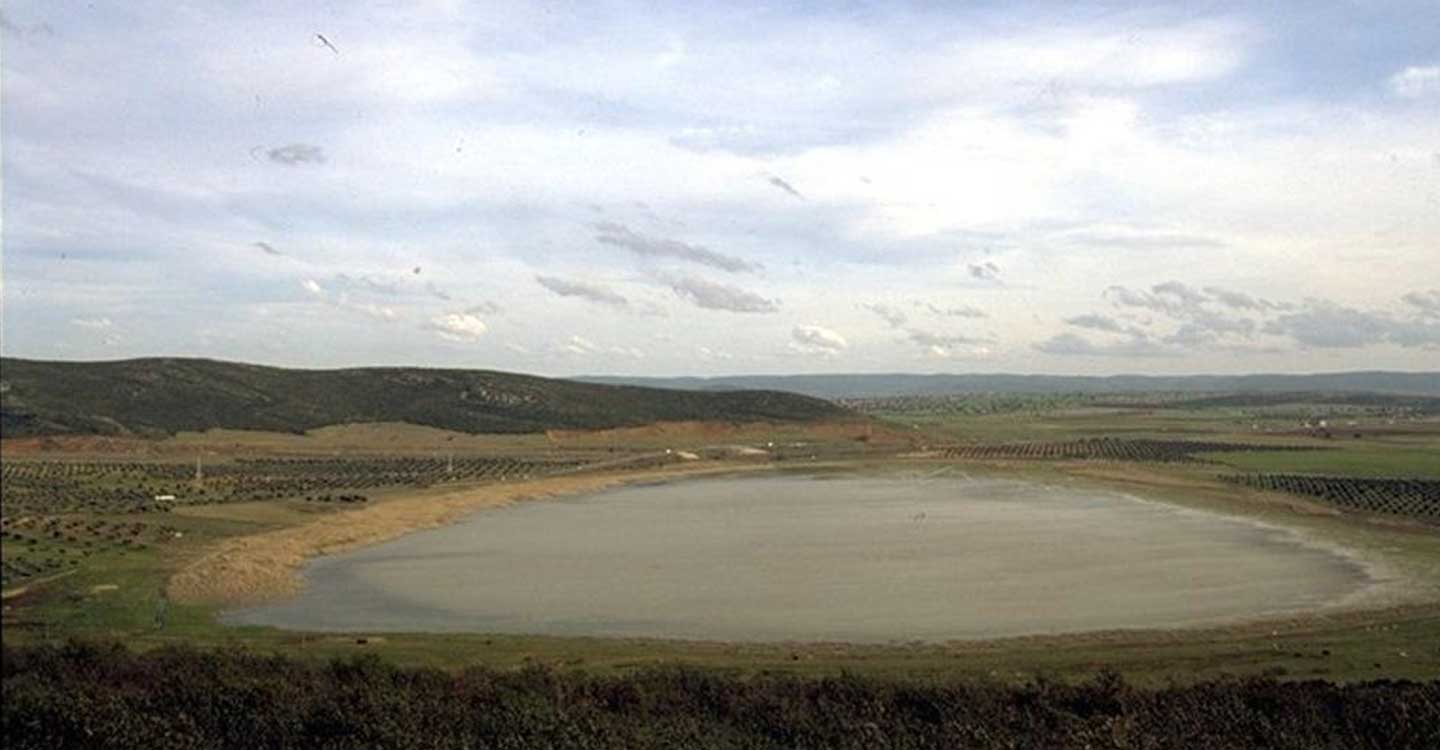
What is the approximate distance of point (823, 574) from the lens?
38.8m

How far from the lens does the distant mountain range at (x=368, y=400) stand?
5866 cm

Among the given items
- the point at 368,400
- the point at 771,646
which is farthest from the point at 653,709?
the point at 368,400

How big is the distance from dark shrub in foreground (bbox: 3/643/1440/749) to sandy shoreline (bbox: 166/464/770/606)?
1299cm

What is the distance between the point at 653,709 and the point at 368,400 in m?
93.2

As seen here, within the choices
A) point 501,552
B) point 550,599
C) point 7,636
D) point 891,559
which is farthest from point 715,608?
point 7,636

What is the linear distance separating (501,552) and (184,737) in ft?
97.5

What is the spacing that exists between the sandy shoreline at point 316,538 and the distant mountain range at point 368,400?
5.01m

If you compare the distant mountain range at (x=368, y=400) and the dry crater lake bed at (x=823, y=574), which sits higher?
the distant mountain range at (x=368, y=400)

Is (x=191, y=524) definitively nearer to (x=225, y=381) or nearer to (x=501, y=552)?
(x=501, y=552)

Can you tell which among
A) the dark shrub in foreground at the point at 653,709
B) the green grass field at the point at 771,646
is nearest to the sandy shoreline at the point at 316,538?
the green grass field at the point at 771,646

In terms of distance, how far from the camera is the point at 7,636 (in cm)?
697

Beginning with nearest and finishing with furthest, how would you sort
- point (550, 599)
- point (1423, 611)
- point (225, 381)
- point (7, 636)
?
point (7, 636) → point (1423, 611) → point (550, 599) → point (225, 381)

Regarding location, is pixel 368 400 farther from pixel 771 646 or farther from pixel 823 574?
pixel 771 646

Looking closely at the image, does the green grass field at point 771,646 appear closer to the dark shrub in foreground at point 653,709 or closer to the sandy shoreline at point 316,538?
the sandy shoreline at point 316,538
